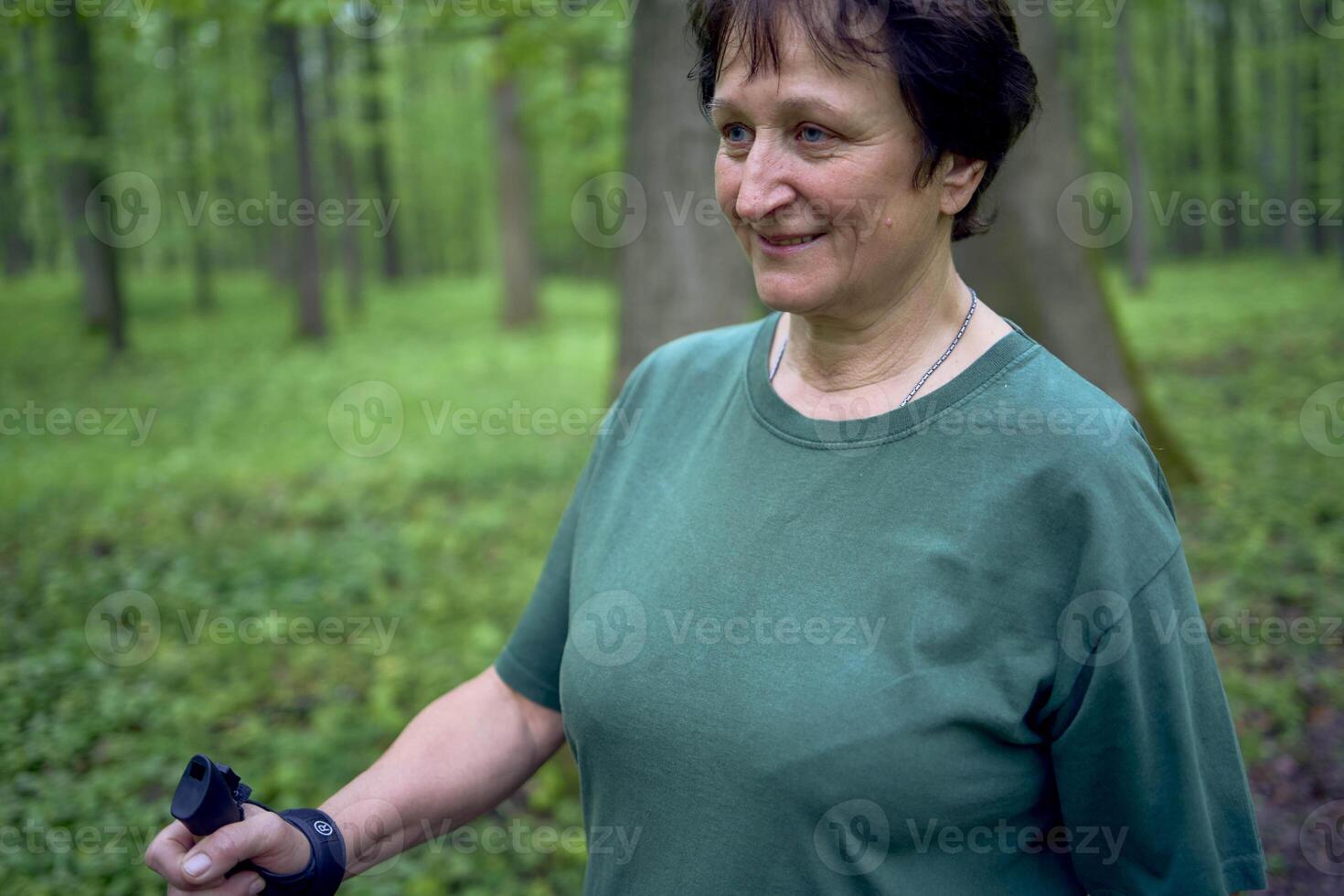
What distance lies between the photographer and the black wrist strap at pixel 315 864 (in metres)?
1.50

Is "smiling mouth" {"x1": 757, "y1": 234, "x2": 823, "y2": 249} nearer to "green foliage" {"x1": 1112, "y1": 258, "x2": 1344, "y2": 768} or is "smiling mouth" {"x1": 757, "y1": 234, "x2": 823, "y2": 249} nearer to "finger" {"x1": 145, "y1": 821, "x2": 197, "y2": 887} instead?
"finger" {"x1": 145, "y1": 821, "x2": 197, "y2": 887}

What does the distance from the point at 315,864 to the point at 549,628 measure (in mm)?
516

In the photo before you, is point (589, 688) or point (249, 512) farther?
point (249, 512)

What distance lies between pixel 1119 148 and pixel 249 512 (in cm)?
2777

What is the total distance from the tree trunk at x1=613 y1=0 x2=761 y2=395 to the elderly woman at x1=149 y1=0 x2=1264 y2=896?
2977mm

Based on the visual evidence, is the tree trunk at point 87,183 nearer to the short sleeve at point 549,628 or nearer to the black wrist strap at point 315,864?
the short sleeve at point 549,628

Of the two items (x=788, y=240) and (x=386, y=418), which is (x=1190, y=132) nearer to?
(x=386, y=418)

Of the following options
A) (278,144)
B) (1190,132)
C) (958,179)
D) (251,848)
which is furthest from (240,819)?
(1190,132)

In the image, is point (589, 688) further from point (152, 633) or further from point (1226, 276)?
point (1226, 276)

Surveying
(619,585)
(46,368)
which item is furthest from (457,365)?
(619,585)

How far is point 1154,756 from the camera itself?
53.4 inches

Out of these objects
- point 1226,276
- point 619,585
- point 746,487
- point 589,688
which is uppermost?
point 746,487

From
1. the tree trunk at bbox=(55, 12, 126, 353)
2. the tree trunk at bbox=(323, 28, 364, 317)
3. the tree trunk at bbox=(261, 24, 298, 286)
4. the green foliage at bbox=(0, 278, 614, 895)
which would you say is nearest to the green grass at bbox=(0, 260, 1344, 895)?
the green foliage at bbox=(0, 278, 614, 895)

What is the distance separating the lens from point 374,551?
6.83 m
